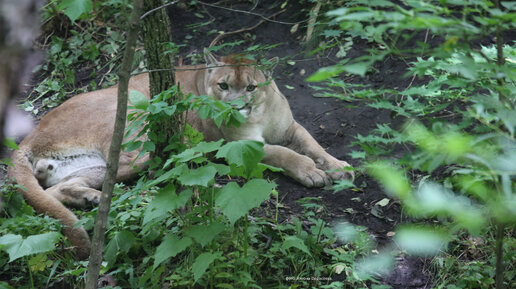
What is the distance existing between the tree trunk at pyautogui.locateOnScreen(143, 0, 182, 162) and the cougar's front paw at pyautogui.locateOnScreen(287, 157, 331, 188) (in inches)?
53.8

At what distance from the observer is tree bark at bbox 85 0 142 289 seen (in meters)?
2.20

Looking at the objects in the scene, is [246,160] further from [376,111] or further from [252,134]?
[376,111]

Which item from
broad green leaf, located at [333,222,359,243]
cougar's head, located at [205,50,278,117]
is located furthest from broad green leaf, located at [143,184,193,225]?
cougar's head, located at [205,50,278,117]

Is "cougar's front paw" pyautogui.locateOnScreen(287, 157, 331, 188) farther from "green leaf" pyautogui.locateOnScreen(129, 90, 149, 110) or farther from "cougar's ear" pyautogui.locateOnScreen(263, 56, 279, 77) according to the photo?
"green leaf" pyautogui.locateOnScreen(129, 90, 149, 110)

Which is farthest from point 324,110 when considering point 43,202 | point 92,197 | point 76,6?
point 76,6

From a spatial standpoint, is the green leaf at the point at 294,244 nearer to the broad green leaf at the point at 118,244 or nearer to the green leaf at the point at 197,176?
the green leaf at the point at 197,176

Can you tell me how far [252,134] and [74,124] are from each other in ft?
5.57

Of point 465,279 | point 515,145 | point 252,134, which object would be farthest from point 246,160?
point 252,134

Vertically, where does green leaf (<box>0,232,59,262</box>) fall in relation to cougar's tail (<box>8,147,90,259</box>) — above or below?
above

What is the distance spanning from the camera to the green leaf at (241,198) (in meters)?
2.28

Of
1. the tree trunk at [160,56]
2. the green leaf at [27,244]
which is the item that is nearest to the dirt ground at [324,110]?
the tree trunk at [160,56]

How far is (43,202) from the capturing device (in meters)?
3.64

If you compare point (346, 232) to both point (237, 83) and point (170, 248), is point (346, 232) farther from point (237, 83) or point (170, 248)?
point (237, 83)

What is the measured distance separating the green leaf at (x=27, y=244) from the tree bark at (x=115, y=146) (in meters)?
0.41
